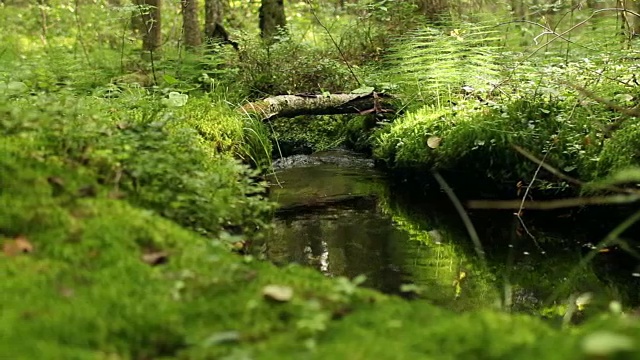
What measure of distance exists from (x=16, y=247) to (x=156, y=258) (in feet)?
1.80

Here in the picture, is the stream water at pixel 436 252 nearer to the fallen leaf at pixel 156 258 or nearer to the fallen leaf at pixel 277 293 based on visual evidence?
the fallen leaf at pixel 277 293

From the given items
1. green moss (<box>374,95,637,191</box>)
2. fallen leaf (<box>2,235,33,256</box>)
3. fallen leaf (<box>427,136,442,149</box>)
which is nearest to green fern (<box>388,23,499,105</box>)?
green moss (<box>374,95,637,191</box>)

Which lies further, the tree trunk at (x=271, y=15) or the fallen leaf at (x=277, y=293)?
the tree trunk at (x=271, y=15)

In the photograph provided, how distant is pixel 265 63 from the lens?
9.05 m

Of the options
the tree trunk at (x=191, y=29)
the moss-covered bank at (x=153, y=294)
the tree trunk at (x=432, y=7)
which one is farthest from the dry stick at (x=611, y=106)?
the tree trunk at (x=191, y=29)

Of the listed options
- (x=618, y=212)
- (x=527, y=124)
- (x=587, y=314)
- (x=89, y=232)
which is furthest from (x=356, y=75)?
(x=89, y=232)

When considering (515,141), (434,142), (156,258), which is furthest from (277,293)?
(434,142)

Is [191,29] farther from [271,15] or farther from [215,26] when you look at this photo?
[271,15]

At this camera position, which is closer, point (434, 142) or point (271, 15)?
point (434, 142)

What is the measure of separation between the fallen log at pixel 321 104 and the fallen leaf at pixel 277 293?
537 cm

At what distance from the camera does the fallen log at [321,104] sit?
7582 mm

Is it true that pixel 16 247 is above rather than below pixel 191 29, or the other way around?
below

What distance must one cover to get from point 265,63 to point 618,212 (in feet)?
18.9

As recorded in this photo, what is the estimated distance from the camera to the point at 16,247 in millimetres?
2217
